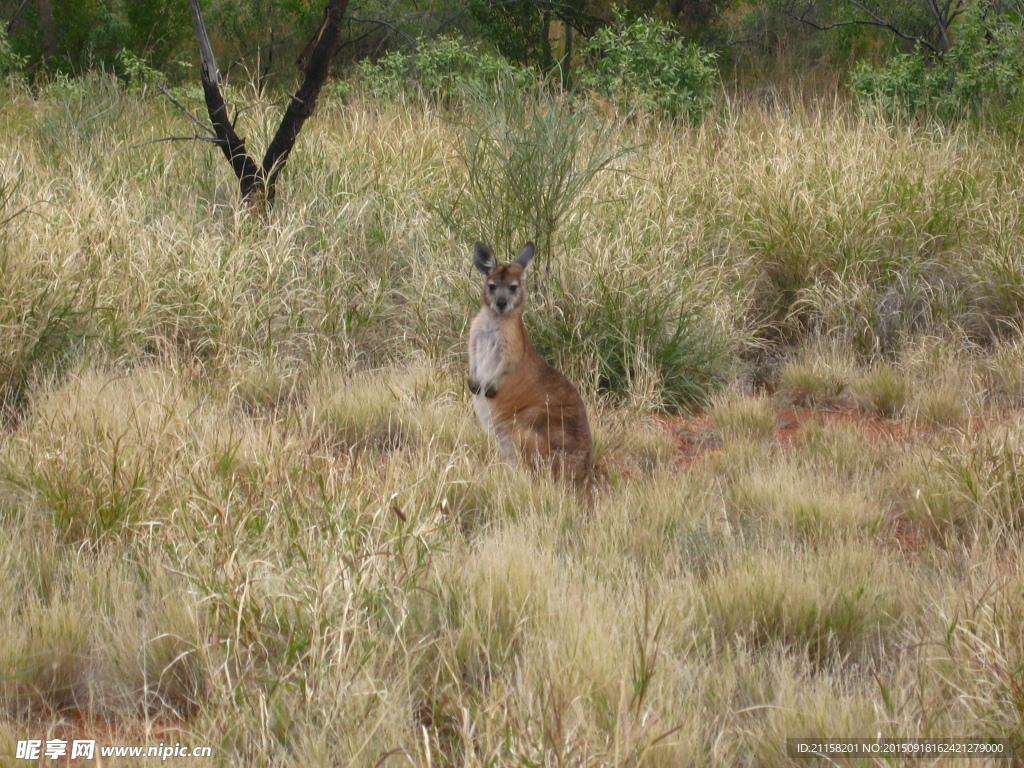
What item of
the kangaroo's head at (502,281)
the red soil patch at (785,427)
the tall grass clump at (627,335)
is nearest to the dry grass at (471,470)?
the tall grass clump at (627,335)

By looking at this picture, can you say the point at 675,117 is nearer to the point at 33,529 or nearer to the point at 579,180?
the point at 579,180

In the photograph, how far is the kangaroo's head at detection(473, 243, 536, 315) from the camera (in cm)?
549

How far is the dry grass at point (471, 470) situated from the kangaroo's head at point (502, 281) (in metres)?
0.74

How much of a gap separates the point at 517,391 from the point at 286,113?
11.6ft

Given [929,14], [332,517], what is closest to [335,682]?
[332,517]

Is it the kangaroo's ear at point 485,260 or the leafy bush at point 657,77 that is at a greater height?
the leafy bush at point 657,77

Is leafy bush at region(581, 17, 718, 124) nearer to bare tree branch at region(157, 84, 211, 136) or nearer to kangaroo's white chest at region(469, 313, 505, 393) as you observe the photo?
bare tree branch at region(157, 84, 211, 136)

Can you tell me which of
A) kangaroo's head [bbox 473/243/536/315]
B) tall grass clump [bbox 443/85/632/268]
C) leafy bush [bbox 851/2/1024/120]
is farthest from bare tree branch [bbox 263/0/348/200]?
leafy bush [bbox 851/2/1024/120]

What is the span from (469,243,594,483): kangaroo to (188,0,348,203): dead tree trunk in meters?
2.71

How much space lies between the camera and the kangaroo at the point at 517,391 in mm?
5016

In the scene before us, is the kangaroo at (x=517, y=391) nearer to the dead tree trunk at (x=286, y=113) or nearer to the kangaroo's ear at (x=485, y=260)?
the kangaroo's ear at (x=485, y=260)

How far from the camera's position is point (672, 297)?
22.0 feet

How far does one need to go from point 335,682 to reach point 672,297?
444 cm

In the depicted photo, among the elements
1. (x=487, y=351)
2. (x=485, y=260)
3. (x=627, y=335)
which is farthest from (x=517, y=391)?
(x=627, y=335)
